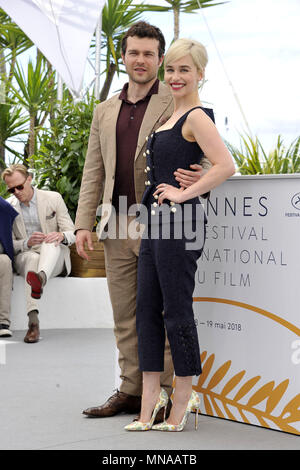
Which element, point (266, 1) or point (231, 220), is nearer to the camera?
point (231, 220)

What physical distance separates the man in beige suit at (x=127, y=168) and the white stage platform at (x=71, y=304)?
8.74 feet

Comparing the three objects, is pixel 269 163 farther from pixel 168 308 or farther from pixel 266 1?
pixel 266 1

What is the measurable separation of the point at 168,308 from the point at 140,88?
87 cm

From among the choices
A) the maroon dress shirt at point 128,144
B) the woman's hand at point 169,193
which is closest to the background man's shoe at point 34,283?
the maroon dress shirt at point 128,144

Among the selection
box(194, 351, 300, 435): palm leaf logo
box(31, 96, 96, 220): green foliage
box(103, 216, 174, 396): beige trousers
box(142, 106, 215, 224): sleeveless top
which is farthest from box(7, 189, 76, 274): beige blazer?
box(142, 106, 215, 224): sleeveless top

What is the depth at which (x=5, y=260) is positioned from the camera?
529 cm

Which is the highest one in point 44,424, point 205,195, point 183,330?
point 205,195

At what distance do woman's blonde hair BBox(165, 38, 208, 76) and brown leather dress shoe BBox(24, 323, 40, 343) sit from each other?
2.75m

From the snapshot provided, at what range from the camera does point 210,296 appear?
2902mm

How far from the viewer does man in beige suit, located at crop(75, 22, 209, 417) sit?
2824mm

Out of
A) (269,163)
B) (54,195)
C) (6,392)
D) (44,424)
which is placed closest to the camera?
(44,424)

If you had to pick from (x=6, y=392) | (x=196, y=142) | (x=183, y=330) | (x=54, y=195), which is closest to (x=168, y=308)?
(x=183, y=330)

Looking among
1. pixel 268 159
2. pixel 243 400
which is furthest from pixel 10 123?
pixel 243 400

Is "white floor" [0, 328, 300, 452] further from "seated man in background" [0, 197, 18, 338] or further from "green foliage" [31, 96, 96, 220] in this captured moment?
"green foliage" [31, 96, 96, 220]
